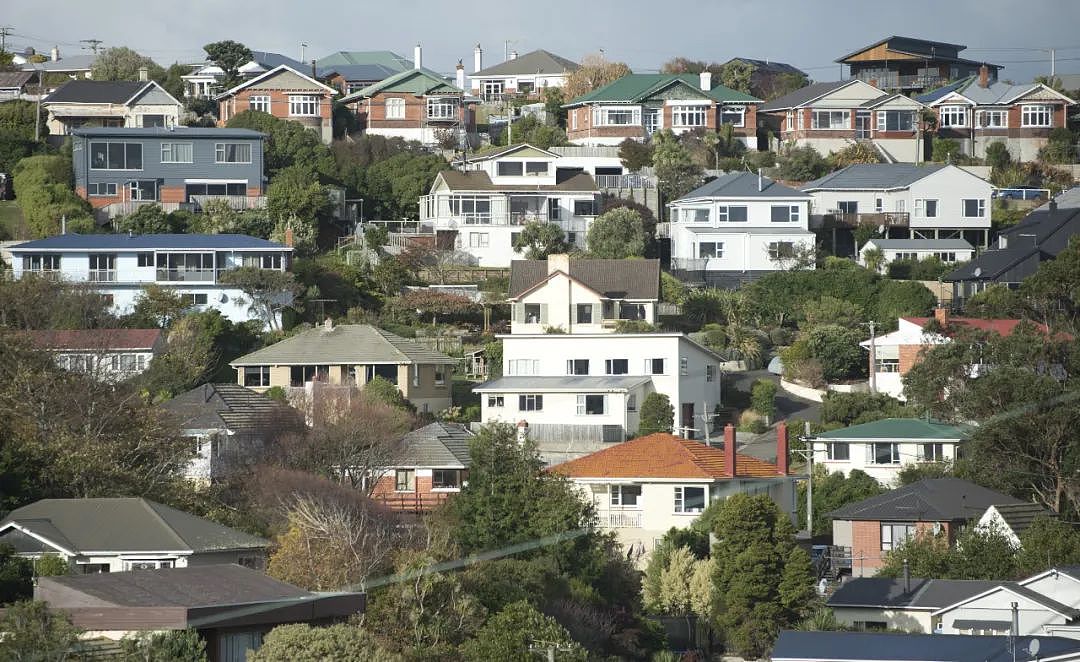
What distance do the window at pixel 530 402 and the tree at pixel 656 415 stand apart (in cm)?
297

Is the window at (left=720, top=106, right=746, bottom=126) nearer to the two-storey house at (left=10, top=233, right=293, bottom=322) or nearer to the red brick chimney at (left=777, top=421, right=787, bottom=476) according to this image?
the two-storey house at (left=10, top=233, right=293, bottom=322)

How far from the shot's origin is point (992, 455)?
2053 inches

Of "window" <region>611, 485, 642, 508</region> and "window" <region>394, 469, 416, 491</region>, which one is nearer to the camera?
"window" <region>611, 485, 642, 508</region>

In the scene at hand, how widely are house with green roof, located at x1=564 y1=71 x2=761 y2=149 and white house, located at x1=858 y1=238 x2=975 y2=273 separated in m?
15.2

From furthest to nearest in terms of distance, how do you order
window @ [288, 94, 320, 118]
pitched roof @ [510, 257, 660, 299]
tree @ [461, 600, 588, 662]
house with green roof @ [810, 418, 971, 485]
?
window @ [288, 94, 320, 118]
pitched roof @ [510, 257, 660, 299]
house with green roof @ [810, 418, 971, 485]
tree @ [461, 600, 588, 662]

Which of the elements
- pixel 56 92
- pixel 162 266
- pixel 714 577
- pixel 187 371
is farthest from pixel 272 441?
pixel 56 92

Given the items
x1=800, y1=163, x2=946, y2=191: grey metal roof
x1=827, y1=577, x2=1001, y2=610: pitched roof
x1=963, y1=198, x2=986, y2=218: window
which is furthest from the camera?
x1=800, y1=163, x2=946, y2=191: grey metal roof

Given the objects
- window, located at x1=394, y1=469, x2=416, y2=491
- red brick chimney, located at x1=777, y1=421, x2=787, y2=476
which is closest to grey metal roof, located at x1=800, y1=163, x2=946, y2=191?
red brick chimney, located at x1=777, y1=421, x2=787, y2=476

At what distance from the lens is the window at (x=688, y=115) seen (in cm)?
9242

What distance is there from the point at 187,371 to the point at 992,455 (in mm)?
23178

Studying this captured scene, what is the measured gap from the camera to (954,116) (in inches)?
3789

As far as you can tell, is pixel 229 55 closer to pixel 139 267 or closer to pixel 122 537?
pixel 139 267

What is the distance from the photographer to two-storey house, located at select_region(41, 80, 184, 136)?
293ft

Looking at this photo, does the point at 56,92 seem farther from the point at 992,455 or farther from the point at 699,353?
the point at 992,455
